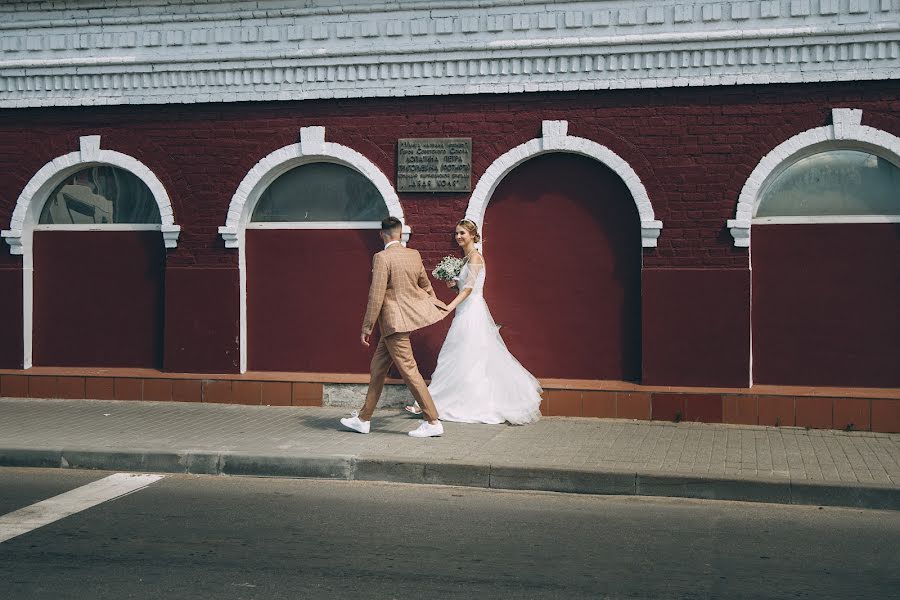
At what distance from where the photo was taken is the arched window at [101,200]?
11.7 meters

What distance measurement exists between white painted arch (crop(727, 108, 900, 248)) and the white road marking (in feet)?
19.1

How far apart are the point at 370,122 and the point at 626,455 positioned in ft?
15.4

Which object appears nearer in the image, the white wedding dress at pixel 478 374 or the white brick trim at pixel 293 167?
the white wedding dress at pixel 478 374

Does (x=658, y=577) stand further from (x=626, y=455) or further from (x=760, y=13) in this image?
(x=760, y=13)

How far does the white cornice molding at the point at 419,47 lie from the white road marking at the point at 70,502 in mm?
4801

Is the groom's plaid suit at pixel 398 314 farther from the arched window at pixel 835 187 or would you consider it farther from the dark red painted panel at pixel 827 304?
the arched window at pixel 835 187

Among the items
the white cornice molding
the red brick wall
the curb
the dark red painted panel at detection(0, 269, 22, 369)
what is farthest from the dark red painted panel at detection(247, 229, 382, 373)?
the curb

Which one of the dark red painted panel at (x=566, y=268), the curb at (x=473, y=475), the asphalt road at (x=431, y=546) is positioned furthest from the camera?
the dark red painted panel at (x=566, y=268)

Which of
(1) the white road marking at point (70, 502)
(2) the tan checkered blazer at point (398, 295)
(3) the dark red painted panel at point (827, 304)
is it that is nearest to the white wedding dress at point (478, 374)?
(2) the tan checkered blazer at point (398, 295)

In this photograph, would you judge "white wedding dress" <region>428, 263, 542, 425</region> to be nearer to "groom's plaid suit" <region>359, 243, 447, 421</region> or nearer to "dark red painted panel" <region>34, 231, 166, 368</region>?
"groom's plaid suit" <region>359, 243, 447, 421</region>

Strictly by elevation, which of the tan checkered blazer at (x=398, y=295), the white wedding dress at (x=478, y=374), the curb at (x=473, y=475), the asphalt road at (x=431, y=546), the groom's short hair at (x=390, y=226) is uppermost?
the groom's short hair at (x=390, y=226)

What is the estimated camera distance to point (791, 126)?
33.1 ft

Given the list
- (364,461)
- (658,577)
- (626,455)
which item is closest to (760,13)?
(626,455)

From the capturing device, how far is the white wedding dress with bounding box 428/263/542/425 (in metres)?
9.98
